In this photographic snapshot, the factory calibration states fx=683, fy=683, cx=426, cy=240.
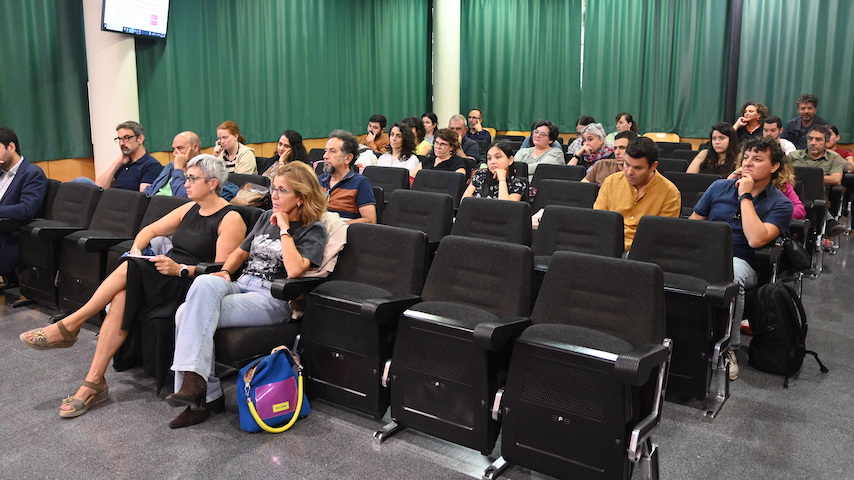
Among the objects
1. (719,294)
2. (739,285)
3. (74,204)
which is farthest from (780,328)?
(74,204)

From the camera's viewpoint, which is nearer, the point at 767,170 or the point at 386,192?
the point at 767,170

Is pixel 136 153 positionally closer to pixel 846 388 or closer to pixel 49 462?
pixel 49 462

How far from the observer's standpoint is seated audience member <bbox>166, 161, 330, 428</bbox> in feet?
9.39

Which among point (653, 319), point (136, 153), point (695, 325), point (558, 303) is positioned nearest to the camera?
point (653, 319)

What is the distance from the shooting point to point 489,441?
8.21 ft

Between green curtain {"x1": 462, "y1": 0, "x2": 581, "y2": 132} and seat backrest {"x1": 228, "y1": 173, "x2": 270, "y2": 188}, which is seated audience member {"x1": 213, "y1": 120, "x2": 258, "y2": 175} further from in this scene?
green curtain {"x1": 462, "y1": 0, "x2": 581, "y2": 132}

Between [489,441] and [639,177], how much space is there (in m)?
A: 2.02

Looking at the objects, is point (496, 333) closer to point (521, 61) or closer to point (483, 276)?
point (483, 276)

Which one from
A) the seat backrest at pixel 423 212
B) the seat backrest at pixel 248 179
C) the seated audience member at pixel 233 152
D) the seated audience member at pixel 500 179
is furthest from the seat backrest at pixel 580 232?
the seated audience member at pixel 233 152

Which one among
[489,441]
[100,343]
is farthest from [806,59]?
[100,343]

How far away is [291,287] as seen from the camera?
2.96 meters

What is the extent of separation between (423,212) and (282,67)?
5.54 meters

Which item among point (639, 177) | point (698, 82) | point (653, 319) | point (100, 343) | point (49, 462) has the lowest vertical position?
point (49, 462)

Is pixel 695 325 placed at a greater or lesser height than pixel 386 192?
lesser
